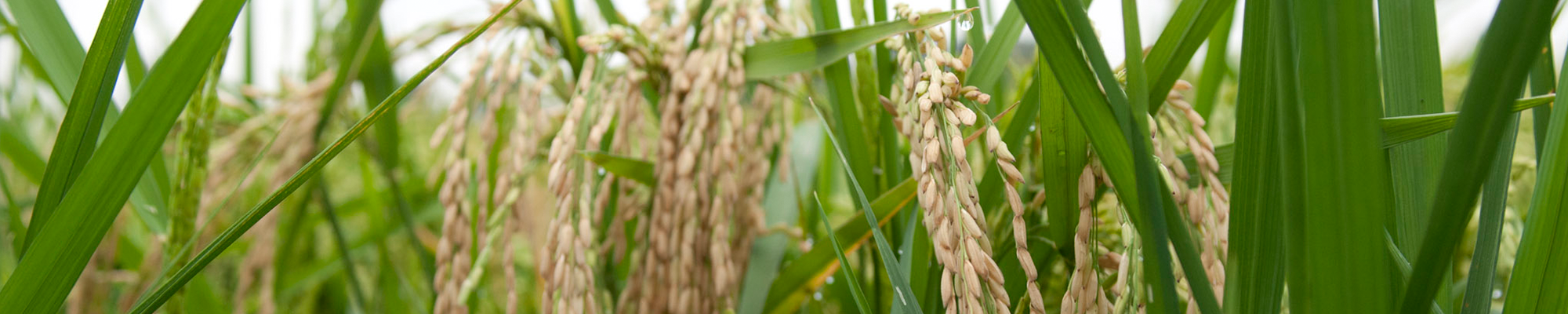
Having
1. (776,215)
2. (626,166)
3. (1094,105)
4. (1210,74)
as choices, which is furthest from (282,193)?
(1210,74)

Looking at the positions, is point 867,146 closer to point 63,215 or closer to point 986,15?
point 986,15

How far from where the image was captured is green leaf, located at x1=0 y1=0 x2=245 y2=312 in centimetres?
38

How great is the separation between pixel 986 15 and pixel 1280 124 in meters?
0.55

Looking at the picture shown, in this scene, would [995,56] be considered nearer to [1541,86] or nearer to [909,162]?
[909,162]

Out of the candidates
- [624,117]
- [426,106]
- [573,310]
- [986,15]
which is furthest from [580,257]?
[426,106]

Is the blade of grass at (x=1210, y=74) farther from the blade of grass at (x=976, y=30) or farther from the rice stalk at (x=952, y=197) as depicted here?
the rice stalk at (x=952, y=197)

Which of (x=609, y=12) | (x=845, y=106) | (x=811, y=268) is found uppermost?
(x=609, y=12)

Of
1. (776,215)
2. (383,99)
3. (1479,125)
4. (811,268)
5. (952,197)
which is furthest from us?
(383,99)

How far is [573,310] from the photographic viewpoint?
0.46 meters

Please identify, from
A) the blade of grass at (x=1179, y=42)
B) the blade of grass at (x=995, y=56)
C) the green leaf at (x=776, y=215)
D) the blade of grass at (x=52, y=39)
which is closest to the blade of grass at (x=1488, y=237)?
the blade of grass at (x=1179, y=42)

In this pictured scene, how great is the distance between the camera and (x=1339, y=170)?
27 centimetres

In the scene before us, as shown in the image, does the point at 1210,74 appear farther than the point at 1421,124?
Yes

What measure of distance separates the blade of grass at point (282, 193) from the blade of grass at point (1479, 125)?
0.35m

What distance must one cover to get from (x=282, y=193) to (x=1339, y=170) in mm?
404
